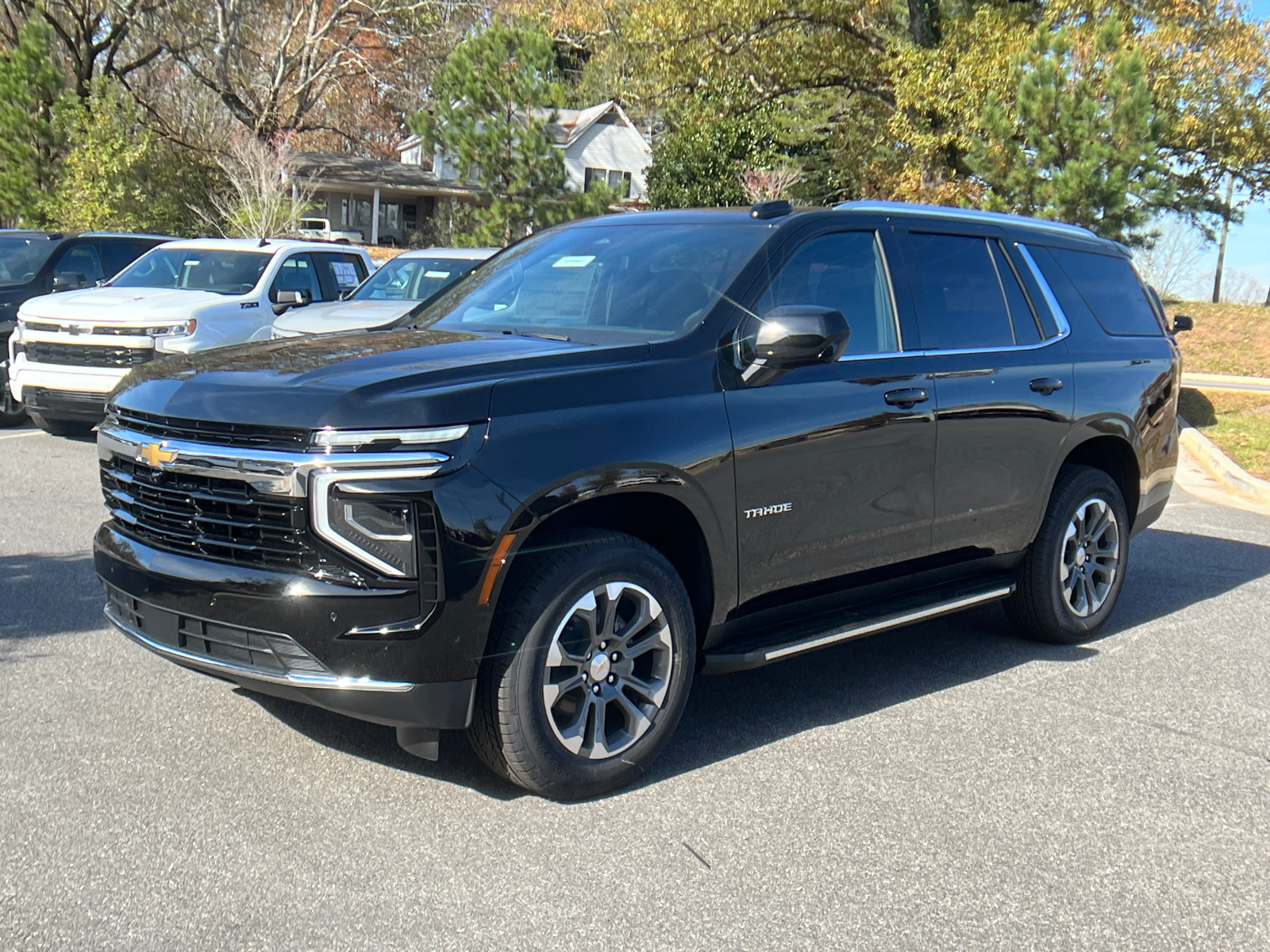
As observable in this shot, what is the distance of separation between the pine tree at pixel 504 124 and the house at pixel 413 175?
57.0ft

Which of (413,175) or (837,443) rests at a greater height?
(413,175)

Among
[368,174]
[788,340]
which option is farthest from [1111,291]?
[368,174]

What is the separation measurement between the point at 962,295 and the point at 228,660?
3.46m

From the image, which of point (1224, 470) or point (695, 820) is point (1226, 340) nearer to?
point (1224, 470)

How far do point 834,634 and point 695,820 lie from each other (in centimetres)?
102

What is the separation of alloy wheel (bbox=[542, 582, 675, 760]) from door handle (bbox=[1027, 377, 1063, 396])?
2409 millimetres

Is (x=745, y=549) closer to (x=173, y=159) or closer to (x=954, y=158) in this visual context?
(x=954, y=158)

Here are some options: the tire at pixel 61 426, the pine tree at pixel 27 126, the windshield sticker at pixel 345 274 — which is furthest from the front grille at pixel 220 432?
the pine tree at pixel 27 126

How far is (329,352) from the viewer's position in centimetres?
424

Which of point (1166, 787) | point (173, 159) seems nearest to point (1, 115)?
point (173, 159)

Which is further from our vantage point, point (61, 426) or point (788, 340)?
point (61, 426)

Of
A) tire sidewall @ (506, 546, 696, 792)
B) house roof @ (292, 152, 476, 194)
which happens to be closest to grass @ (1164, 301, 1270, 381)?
Answer: tire sidewall @ (506, 546, 696, 792)

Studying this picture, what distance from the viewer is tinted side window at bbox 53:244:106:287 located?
13.2 metres

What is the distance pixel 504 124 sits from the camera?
2970 cm
